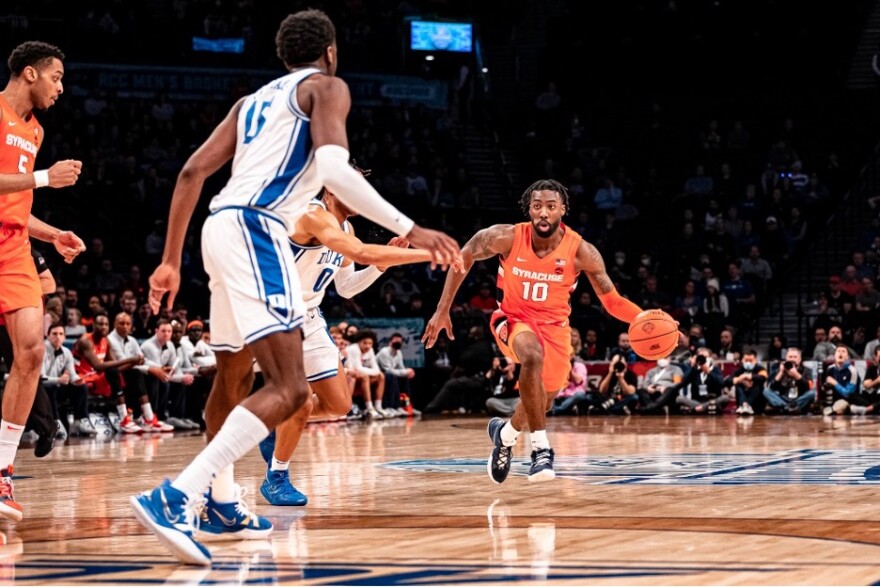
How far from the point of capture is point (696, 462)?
9781mm

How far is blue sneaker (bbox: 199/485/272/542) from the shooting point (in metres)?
5.52

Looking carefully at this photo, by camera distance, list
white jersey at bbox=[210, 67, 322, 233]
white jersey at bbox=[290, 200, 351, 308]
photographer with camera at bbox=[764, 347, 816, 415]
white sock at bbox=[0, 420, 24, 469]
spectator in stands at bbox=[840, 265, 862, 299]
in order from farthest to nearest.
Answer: spectator in stands at bbox=[840, 265, 862, 299]
photographer with camera at bbox=[764, 347, 816, 415]
white jersey at bbox=[290, 200, 351, 308]
white sock at bbox=[0, 420, 24, 469]
white jersey at bbox=[210, 67, 322, 233]

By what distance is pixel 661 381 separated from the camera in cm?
1948

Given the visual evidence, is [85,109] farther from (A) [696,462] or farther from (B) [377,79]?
(A) [696,462]

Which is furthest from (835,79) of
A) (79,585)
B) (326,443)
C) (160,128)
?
(79,585)

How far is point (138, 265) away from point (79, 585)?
56.1ft

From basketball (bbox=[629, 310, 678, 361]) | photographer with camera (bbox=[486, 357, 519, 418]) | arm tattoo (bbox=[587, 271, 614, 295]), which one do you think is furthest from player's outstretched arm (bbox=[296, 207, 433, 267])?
photographer with camera (bbox=[486, 357, 519, 418])

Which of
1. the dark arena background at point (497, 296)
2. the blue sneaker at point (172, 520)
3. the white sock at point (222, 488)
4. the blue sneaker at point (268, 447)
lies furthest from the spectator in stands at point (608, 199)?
the blue sneaker at point (172, 520)

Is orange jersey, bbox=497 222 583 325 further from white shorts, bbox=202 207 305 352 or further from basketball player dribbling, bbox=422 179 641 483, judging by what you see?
white shorts, bbox=202 207 305 352

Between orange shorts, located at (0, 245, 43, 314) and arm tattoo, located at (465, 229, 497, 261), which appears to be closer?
orange shorts, located at (0, 245, 43, 314)

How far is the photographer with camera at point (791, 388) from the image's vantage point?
18.6m

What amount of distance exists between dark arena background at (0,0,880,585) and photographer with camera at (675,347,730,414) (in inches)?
1.5

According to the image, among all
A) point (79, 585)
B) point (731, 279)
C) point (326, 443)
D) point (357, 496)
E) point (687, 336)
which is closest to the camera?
point (79, 585)

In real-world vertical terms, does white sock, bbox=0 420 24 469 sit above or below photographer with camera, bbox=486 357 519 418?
above
